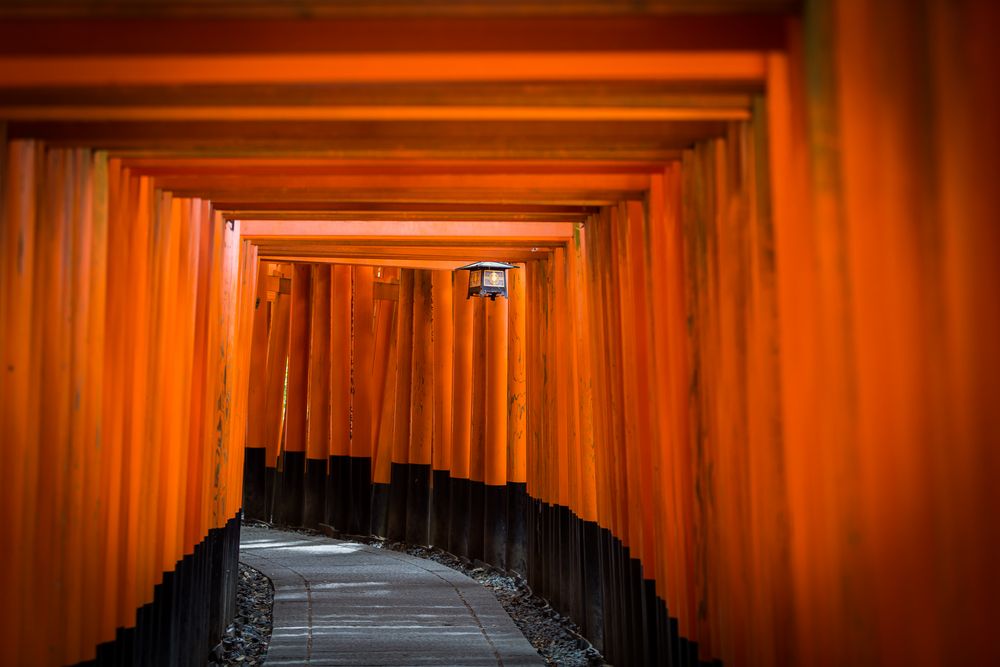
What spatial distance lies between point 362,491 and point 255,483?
2.17 metres

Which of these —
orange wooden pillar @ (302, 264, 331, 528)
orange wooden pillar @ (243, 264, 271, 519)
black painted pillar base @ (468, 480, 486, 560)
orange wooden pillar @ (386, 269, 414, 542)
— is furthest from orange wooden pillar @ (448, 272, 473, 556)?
orange wooden pillar @ (243, 264, 271, 519)

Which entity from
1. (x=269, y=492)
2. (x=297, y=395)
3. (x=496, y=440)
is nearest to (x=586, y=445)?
(x=496, y=440)

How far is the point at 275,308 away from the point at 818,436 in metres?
11.3

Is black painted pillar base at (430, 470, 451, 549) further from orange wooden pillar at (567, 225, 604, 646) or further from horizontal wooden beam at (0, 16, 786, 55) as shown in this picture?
horizontal wooden beam at (0, 16, 786, 55)

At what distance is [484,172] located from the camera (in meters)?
5.41

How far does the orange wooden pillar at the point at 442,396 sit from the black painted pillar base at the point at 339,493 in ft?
5.55

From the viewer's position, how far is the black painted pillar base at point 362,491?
12.5 metres

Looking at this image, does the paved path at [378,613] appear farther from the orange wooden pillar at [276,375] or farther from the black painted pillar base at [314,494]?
the orange wooden pillar at [276,375]

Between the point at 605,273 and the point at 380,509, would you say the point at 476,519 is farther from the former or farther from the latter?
the point at 605,273

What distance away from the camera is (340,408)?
12703 millimetres

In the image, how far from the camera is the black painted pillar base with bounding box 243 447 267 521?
45.5 ft

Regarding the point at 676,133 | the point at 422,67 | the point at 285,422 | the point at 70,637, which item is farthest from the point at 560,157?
the point at 285,422

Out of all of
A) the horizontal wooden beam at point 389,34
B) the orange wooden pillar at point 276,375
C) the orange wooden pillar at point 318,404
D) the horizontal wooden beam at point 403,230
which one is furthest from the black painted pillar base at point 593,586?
the orange wooden pillar at point 276,375

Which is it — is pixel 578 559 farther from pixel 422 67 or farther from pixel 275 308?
pixel 275 308
